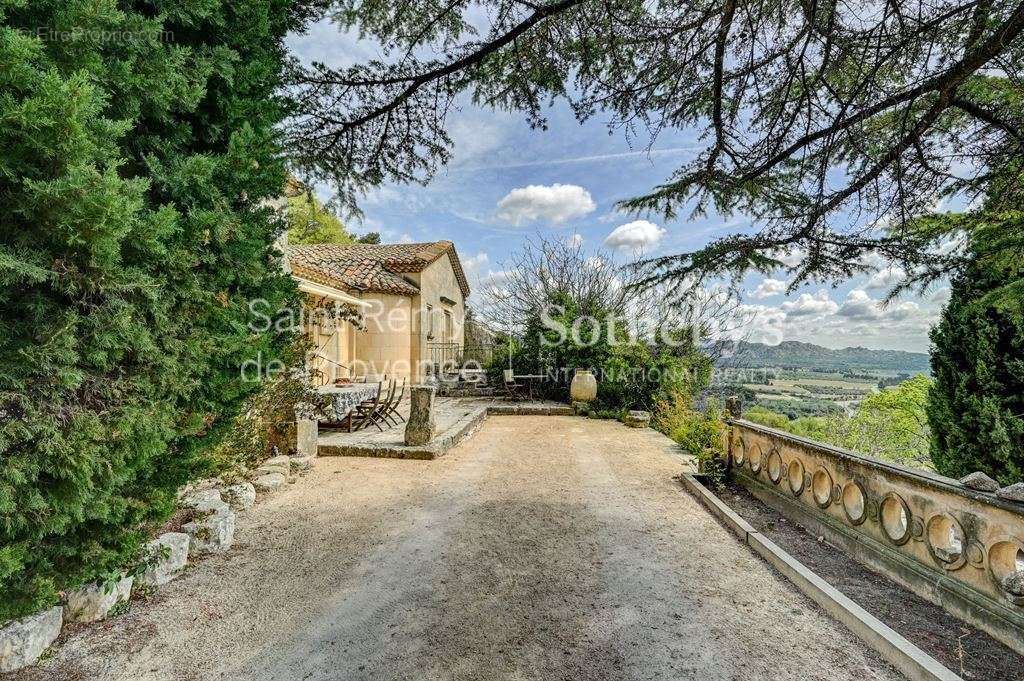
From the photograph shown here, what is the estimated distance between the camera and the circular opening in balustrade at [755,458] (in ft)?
19.0

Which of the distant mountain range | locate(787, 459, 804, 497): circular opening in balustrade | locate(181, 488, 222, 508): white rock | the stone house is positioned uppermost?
the stone house

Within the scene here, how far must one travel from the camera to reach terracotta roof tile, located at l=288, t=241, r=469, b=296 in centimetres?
1545

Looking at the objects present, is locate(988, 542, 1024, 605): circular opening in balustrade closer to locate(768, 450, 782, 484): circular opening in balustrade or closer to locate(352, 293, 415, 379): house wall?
locate(768, 450, 782, 484): circular opening in balustrade

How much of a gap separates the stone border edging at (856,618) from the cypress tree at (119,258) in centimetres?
450

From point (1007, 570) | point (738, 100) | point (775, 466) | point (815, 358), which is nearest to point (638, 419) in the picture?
point (815, 358)

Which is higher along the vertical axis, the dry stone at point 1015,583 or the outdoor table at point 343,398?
the outdoor table at point 343,398

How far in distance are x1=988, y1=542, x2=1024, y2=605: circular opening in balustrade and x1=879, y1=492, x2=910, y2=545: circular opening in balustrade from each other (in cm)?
65

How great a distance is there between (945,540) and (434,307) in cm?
1626

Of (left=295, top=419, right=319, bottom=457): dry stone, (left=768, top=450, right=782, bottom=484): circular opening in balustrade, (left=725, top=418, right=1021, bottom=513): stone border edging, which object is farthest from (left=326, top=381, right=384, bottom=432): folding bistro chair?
(left=725, top=418, right=1021, bottom=513): stone border edging

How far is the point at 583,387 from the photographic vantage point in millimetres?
13289

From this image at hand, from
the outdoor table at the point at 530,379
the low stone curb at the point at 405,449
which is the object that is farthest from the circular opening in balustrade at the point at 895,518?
the outdoor table at the point at 530,379

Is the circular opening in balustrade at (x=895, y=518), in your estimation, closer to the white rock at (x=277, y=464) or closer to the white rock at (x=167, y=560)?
the white rock at (x=167, y=560)

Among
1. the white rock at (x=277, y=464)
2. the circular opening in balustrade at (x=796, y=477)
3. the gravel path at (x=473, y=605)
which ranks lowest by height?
the gravel path at (x=473, y=605)

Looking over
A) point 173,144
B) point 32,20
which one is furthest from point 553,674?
point 32,20
